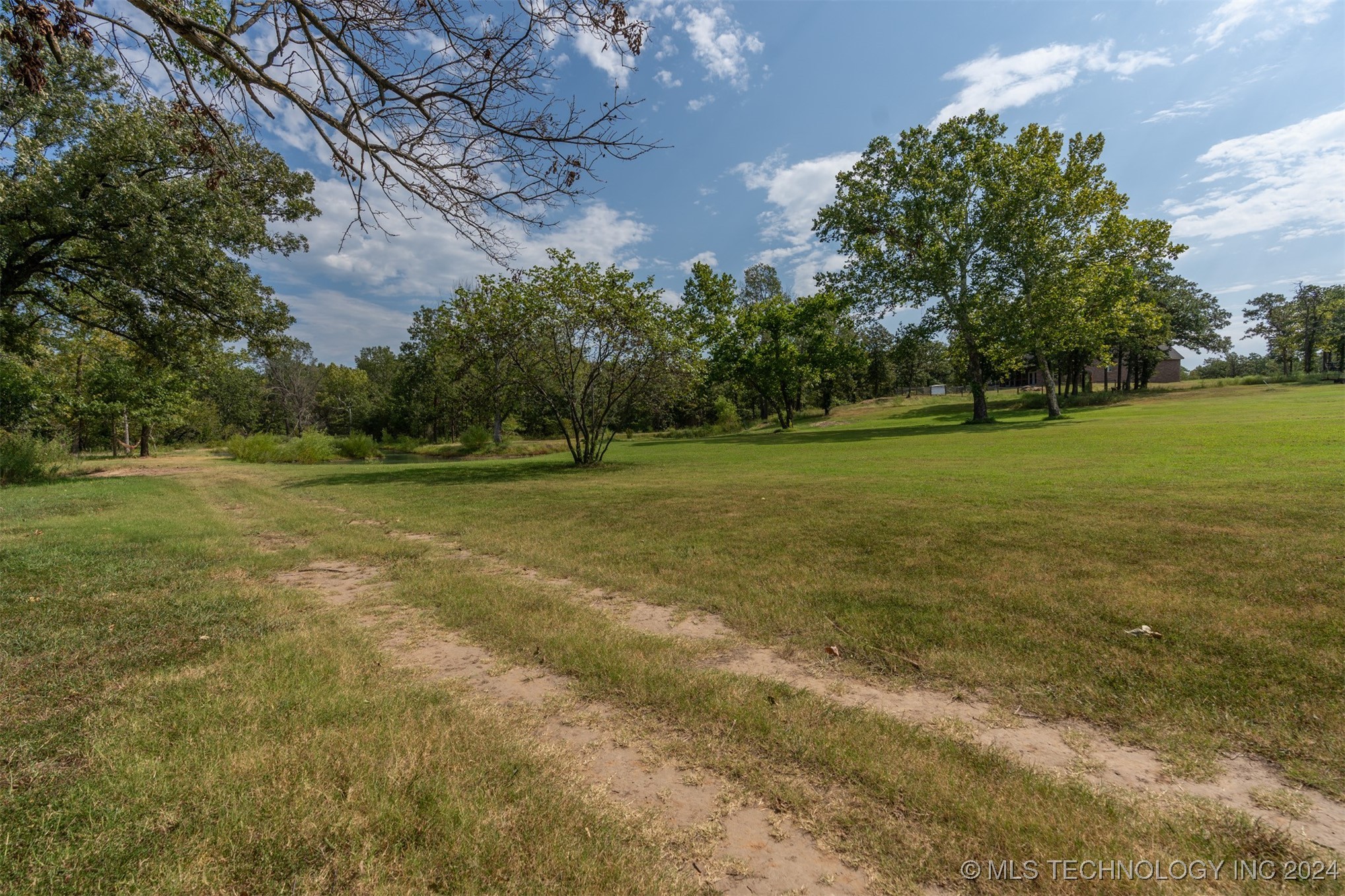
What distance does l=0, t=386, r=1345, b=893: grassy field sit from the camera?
6.86 feet

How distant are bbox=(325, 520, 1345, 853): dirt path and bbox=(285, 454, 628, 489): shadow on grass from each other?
13061mm

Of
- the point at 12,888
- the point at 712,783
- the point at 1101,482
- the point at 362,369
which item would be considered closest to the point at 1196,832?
the point at 712,783

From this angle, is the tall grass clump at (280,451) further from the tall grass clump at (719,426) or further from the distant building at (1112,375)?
the distant building at (1112,375)

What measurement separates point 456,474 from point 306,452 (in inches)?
606

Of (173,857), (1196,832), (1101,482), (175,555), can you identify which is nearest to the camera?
(173,857)

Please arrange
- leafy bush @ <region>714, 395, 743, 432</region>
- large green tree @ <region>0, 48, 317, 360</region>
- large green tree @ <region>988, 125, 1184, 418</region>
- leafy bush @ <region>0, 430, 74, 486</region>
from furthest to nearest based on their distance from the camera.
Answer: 1. leafy bush @ <region>714, 395, 743, 432</region>
2. large green tree @ <region>988, 125, 1184, 418</region>
3. leafy bush @ <region>0, 430, 74, 486</region>
4. large green tree @ <region>0, 48, 317, 360</region>

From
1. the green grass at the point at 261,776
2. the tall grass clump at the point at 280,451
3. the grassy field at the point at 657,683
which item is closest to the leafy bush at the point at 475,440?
the tall grass clump at the point at 280,451

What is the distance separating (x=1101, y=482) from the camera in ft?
29.5

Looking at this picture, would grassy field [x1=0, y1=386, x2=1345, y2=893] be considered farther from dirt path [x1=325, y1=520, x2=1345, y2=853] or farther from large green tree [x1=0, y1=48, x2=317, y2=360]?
large green tree [x1=0, y1=48, x2=317, y2=360]

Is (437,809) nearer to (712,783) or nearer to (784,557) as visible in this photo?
(712,783)

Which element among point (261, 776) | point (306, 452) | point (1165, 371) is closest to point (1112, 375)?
point (1165, 371)

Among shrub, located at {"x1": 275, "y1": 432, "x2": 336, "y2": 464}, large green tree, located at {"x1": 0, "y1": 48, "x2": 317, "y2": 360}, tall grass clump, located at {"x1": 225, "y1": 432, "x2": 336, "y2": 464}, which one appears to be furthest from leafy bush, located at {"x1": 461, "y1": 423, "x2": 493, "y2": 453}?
large green tree, located at {"x1": 0, "y1": 48, "x2": 317, "y2": 360}

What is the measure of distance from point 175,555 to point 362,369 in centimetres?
8217

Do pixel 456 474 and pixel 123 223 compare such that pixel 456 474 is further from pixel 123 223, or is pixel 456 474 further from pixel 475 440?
pixel 475 440
